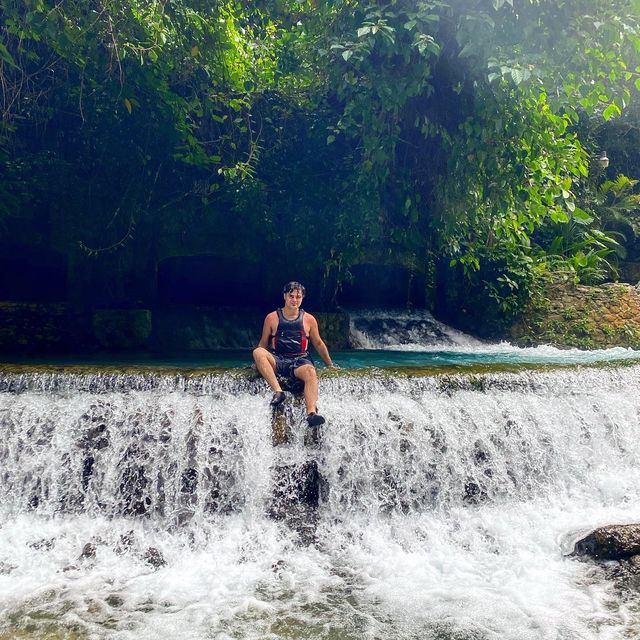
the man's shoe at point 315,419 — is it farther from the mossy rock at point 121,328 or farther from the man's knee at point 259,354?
the mossy rock at point 121,328

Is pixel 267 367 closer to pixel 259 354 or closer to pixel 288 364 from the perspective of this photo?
pixel 259 354

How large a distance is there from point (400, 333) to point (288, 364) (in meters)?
6.71

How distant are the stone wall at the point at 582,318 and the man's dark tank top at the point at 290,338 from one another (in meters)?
7.32

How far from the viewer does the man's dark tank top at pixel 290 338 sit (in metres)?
6.18

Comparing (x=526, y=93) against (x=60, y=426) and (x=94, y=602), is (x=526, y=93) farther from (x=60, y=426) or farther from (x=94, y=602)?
(x=94, y=602)

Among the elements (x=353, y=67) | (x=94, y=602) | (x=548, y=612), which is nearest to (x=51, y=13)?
(x=353, y=67)

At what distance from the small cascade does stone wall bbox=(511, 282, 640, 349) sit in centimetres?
119

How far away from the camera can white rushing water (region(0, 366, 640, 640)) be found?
3.75 metres

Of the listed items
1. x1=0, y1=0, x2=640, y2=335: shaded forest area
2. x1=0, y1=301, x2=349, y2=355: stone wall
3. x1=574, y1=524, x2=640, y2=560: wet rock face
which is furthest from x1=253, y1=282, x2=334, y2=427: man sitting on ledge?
x1=0, y1=301, x2=349, y2=355: stone wall

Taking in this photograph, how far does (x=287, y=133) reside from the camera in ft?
34.9

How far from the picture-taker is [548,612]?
379 cm

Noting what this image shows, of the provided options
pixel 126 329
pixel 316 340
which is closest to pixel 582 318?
pixel 316 340

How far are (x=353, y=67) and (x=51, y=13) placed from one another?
4.06 meters

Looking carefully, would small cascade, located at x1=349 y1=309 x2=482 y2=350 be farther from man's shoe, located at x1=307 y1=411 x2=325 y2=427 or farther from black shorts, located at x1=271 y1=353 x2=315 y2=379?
man's shoe, located at x1=307 y1=411 x2=325 y2=427
